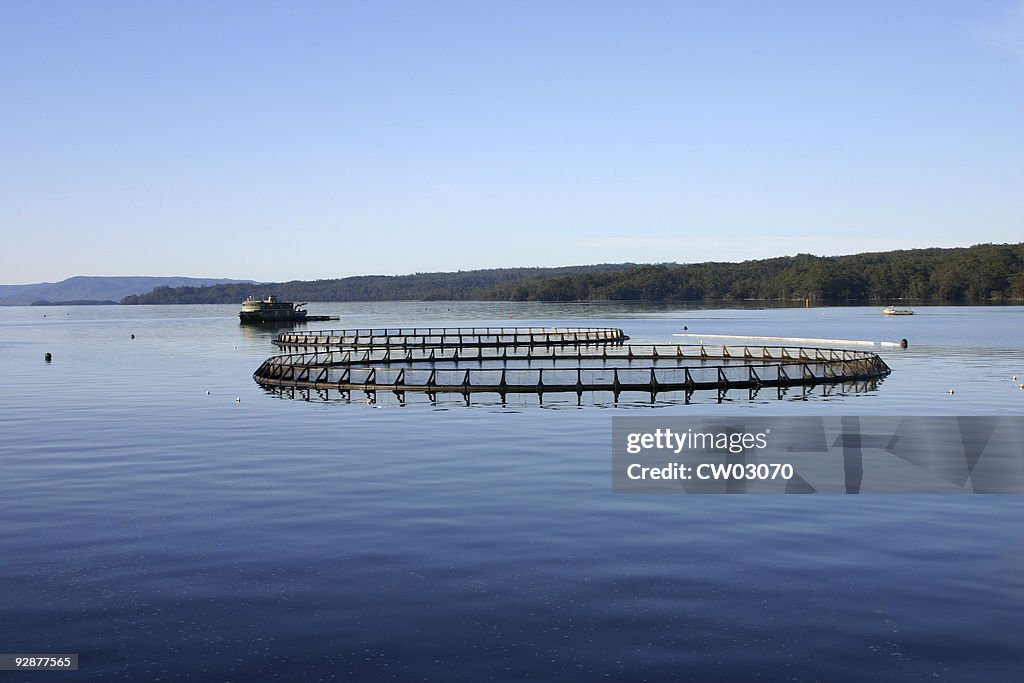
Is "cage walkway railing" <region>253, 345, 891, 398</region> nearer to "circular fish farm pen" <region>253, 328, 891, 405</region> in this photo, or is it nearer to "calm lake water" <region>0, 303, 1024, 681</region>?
"circular fish farm pen" <region>253, 328, 891, 405</region>

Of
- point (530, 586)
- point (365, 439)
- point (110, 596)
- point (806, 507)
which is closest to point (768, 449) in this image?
point (806, 507)

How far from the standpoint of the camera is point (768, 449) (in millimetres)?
43688

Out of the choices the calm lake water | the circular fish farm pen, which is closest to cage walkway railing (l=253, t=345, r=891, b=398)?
the circular fish farm pen

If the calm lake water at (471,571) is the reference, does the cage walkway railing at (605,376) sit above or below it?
above

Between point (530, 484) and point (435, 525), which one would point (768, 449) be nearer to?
point (530, 484)

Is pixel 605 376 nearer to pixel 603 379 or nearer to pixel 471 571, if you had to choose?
pixel 603 379

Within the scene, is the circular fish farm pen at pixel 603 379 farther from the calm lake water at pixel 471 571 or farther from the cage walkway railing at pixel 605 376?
the calm lake water at pixel 471 571

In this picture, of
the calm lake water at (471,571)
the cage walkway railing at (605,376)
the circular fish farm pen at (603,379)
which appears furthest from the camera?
the cage walkway railing at (605,376)

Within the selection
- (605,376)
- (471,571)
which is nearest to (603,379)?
(605,376)

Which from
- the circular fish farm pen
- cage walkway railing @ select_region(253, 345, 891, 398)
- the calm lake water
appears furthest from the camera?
cage walkway railing @ select_region(253, 345, 891, 398)

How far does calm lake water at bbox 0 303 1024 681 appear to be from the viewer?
17.7 m

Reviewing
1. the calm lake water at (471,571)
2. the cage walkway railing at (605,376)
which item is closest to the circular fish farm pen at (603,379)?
the cage walkway railing at (605,376)

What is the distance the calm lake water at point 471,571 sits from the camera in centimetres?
1767

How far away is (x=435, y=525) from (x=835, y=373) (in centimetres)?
5876
